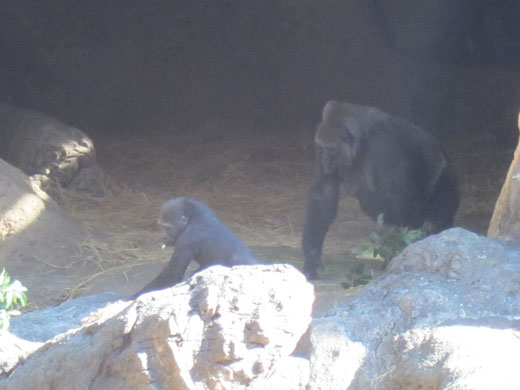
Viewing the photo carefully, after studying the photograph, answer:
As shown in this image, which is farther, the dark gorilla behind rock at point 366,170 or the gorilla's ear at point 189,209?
the dark gorilla behind rock at point 366,170

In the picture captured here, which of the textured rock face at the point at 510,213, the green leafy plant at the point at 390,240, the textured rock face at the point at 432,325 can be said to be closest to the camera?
the textured rock face at the point at 432,325

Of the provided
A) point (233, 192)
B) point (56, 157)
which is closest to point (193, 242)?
point (56, 157)

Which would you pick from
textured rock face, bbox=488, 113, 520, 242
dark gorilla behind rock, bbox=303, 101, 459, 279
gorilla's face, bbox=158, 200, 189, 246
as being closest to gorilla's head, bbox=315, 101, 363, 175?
dark gorilla behind rock, bbox=303, 101, 459, 279

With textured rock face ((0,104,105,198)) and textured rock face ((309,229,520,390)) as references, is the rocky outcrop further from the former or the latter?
textured rock face ((309,229,520,390))

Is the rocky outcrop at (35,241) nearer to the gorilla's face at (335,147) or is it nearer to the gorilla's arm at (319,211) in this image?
the gorilla's arm at (319,211)

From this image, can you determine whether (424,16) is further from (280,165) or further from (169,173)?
(169,173)

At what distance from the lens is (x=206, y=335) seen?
235 cm

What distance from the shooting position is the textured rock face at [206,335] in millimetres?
2332

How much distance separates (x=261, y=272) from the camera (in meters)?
2.47

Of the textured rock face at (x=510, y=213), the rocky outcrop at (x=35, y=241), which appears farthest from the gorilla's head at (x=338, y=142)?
the rocky outcrop at (x=35, y=241)

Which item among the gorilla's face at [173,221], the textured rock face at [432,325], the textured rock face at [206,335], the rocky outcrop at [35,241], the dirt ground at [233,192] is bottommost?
the dirt ground at [233,192]

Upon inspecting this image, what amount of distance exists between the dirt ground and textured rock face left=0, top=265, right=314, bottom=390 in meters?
2.21

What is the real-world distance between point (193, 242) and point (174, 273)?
8.1 inches

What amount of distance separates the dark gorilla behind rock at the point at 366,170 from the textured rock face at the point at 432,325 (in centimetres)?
198
